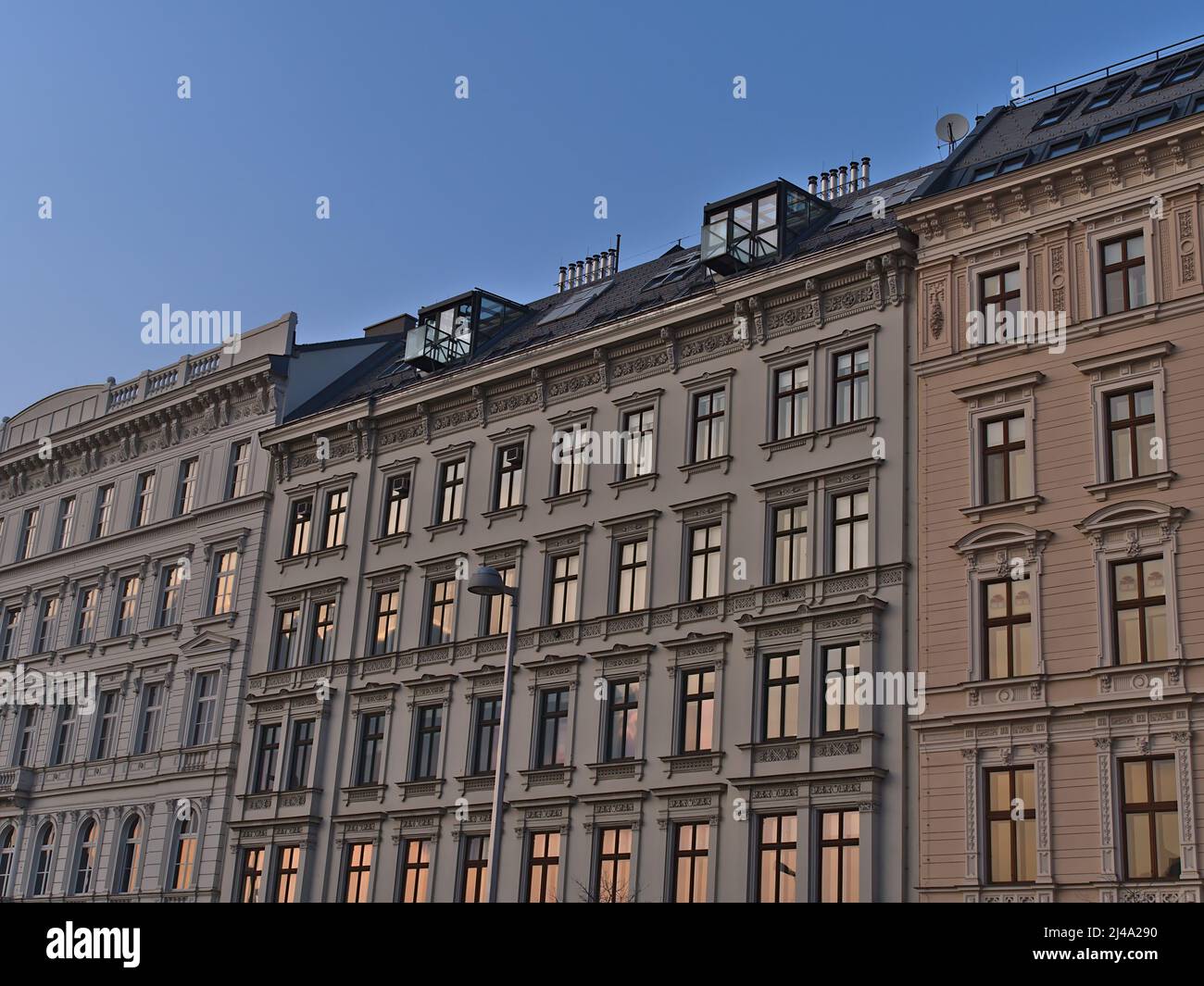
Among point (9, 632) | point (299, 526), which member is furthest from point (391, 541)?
point (9, 632)

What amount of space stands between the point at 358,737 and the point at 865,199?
18835 mm

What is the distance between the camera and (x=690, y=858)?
3036 centimetres

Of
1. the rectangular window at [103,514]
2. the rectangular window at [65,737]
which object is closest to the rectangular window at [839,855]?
the rectangular window at [65,737]

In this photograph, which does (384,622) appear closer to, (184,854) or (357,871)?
(357,871)

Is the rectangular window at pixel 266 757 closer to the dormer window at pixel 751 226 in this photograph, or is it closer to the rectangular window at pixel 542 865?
the rectangular window at pixel 542 865

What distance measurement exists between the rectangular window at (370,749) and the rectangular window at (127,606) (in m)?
11.6

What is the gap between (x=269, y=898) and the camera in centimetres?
3734

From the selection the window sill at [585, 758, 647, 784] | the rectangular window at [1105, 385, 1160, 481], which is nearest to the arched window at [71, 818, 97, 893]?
the window sill at [585, 758, 647, 784]

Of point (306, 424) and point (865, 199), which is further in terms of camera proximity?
point (306, 424)

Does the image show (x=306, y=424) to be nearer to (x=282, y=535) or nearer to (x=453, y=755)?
(x=282, y=535)

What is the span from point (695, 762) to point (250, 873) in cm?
1443

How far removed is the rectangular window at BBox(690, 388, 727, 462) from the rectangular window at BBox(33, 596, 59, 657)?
25730 mm
